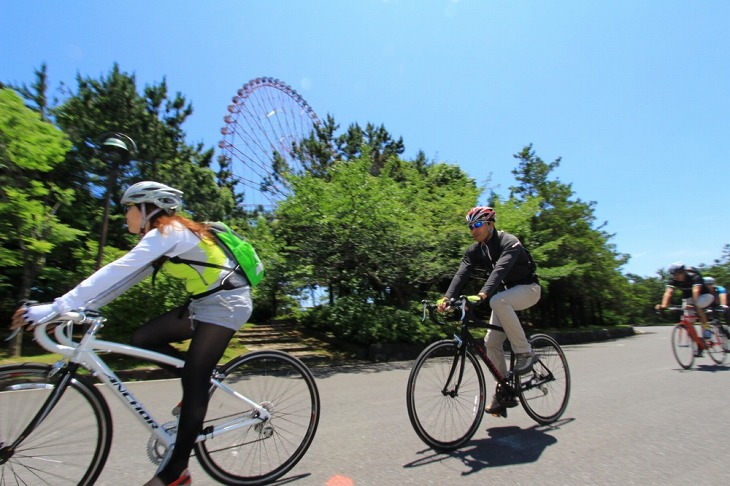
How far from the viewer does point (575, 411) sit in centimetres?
483

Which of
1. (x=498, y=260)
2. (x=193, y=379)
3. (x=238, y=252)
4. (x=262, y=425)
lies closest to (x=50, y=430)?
(x=193, y=379)

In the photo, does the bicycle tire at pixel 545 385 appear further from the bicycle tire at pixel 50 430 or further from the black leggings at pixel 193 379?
the bicycle tire at pixel 50 430

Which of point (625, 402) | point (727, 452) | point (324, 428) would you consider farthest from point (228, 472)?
point (625, 402)

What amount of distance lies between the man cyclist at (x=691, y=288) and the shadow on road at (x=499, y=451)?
5502mm

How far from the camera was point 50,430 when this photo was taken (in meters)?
2.32

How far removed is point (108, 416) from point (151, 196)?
4.19 ft

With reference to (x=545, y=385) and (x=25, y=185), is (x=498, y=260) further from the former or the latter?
(x=25, y=185)

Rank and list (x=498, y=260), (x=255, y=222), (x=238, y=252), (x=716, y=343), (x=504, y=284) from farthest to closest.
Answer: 1. (x=255, y=222)
2. (x=716, y=343)
3. (x=504, y=284)
4. (x=498, y=260)
5. (x=238, y=252)

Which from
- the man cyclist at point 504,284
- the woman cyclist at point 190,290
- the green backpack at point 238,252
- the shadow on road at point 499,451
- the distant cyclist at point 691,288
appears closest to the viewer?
the woman cyclist at point 190,290

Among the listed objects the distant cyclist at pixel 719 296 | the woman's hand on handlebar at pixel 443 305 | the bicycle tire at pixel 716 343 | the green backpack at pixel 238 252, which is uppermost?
the distant cyclist at pixel 719 296

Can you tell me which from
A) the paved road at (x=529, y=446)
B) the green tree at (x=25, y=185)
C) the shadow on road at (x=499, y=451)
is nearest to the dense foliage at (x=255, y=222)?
the green tree at (x=25, y=185)

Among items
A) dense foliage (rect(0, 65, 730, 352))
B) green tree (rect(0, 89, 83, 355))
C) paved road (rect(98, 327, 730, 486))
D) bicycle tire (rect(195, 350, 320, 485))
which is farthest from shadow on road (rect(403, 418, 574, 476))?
green tree (rect(0, 89, 83, 355))

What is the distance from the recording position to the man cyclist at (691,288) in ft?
26.2

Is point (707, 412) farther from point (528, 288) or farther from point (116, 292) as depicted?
point (116, 292)
